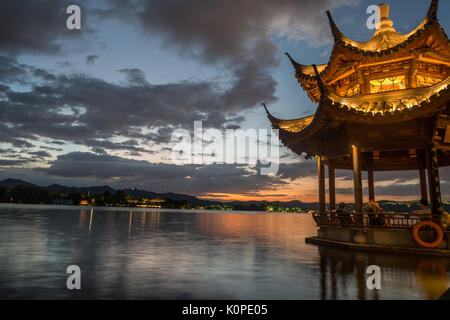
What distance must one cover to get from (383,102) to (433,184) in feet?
14.3

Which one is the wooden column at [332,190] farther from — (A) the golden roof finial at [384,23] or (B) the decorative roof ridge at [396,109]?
(A) the golden roof finial at [384,23]

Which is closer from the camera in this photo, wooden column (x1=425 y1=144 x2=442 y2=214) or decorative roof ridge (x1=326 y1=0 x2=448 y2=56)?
wooden column (x1=425 y1=144 x2=442 y2=214)

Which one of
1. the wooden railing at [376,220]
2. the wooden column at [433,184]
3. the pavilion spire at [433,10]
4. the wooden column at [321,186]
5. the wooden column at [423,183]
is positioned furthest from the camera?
the wooden column at [423,183]

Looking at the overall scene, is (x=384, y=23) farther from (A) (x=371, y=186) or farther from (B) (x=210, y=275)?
(B) (x=210, y=275)

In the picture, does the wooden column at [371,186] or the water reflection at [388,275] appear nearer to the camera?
the water reflection at [388,275]

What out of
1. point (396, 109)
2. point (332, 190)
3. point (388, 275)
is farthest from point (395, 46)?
point (388, 275)

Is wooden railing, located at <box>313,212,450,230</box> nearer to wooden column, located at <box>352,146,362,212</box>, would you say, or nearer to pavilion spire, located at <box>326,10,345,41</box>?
wooden column, located at <box>352,146,362,212</box>

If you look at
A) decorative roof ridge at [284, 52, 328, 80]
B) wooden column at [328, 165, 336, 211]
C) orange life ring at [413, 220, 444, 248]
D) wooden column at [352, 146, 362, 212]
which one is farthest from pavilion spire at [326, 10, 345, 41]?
orange life ring at [413, 220, 444, 248]

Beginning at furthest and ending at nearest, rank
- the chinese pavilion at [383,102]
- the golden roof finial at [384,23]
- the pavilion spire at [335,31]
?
the golden roof finial at [384,23] → the pavilion spire at [335,31] → the chinese pavilion at [383,102]

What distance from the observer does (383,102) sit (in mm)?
14242

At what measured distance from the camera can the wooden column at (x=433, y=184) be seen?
13.6 metres

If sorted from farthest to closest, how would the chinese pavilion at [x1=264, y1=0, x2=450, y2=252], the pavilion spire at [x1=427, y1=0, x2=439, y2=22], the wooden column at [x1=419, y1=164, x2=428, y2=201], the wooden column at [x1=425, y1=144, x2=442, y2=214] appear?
the wooden column at [x1=419, y1=164, x2=428, y2=201]
the pavilion spire at [x1=427, y1=0, x2=439, y2=22]
the chinese pavilion at [x1=264, y1=0, x2=450, y2=252]
the wooden column at [x1=425, y1=144, x2=442, y2=214]

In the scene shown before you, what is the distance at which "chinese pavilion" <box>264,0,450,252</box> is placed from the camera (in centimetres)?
1373

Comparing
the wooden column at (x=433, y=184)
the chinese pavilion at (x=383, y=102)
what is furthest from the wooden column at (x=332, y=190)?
the wooden column at (x=433, y=184)
